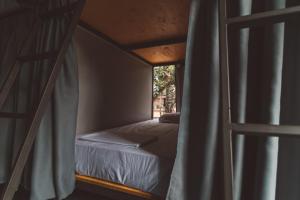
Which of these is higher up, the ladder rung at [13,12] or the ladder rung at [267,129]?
the ladder rung at [13,12]

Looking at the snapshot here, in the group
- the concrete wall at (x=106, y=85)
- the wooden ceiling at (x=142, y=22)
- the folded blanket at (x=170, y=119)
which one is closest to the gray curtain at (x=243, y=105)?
the wooden ceiling at (x=142, y=22)

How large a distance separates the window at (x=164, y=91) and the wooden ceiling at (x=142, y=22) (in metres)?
2.19

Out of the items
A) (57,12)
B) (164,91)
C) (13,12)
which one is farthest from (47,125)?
(164,91)

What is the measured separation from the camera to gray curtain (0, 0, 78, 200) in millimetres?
1464

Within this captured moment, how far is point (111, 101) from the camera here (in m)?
3.00

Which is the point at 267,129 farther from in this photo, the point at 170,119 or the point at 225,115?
the point at 170,119

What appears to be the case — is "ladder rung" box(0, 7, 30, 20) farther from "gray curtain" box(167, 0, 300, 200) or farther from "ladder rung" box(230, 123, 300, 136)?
"ladder rung" box(230, 123, 300, 136)

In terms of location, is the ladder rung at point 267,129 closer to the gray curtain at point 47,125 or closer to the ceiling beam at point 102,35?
the gray curtain at point 47,125

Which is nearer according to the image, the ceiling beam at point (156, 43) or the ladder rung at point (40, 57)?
the ladder rung at point (40, 57)

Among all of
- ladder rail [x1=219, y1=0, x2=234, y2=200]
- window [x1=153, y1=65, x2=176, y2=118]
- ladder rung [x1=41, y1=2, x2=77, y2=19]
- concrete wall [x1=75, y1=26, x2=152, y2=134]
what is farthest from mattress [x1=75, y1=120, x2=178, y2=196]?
window [x1=153, y1=65, x2=176, y2=118]

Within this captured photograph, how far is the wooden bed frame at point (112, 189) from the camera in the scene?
1361 mm

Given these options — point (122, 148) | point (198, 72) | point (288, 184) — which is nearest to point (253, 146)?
point (288, 184)

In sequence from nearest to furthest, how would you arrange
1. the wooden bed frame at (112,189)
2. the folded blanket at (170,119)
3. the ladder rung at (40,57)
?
1. the ladder rung at (40,57)
2. the wooden bed frame at (112,189)
3. the folded blanket at (170,119)

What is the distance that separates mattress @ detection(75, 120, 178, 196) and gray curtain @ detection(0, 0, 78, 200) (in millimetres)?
134
